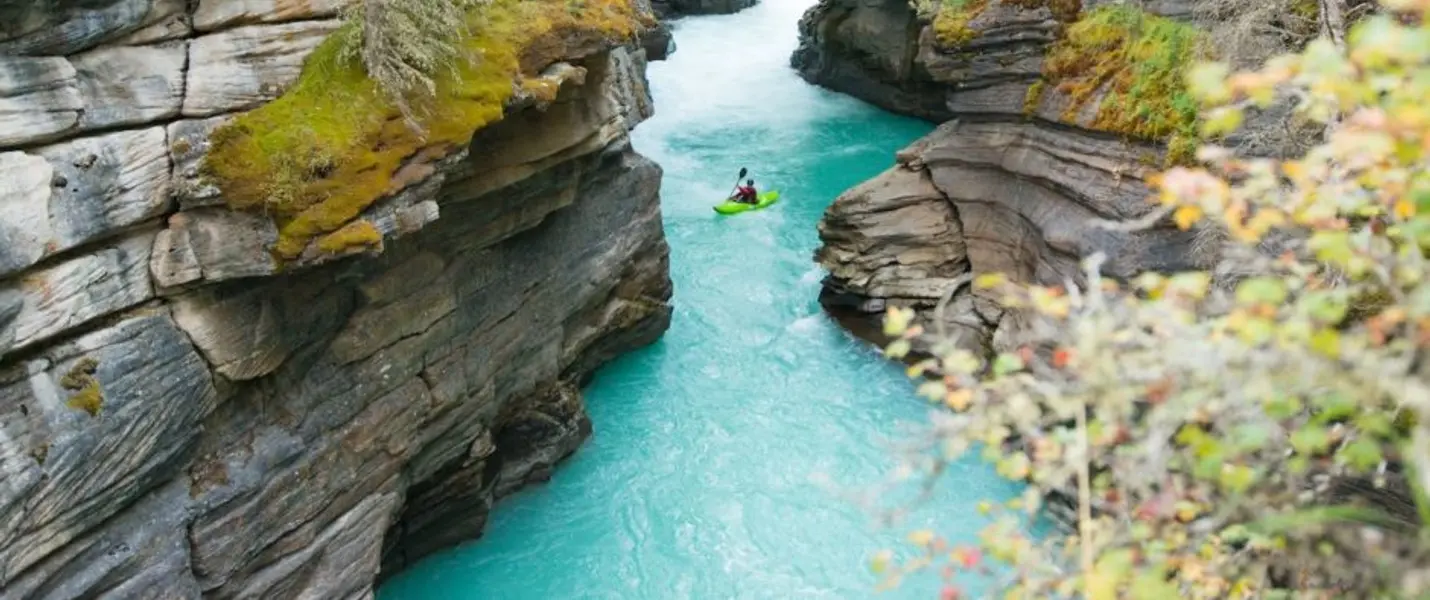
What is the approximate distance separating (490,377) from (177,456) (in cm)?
380

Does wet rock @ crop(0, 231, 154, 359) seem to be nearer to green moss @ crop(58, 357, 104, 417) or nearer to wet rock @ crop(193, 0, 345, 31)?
green moss @ crop(58, 357, 104, 417)

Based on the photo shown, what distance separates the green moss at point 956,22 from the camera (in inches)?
545

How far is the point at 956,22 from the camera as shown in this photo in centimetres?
1394

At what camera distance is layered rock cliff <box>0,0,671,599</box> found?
20.0 ft

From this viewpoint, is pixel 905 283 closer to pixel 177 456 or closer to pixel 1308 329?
pixel 177 456

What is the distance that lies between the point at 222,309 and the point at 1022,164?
10252mm

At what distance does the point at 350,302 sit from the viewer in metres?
8.29

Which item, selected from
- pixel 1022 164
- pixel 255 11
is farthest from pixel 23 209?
pixel 1022 164

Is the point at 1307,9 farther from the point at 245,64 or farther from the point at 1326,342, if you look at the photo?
the point at 245,64

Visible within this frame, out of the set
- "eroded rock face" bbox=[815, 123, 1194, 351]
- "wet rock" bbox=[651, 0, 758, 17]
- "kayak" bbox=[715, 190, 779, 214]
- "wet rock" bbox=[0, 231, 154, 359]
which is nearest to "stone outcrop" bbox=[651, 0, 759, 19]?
"wet rock" bbox=[651, 0, 758, 17]

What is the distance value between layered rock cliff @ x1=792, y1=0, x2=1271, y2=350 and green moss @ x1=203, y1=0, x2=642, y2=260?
7.35 metres

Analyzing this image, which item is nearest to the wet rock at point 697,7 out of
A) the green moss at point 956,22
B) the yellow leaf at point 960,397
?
the green moss at point 956,22

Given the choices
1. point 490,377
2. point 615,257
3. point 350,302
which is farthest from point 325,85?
point 615,257

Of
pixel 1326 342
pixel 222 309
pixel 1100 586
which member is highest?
pixel 1326 342
